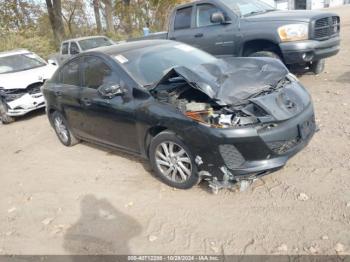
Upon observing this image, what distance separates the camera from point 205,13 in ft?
25.5

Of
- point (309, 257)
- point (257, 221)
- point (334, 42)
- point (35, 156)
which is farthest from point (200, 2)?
point (309, 257)

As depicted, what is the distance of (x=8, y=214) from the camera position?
4.21 metres

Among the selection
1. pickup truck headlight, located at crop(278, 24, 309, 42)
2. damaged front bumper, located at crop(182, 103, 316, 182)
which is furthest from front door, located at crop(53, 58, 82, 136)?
pickup truck headlight, located at crop(278, 24, 309, 42)

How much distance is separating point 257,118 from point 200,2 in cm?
518

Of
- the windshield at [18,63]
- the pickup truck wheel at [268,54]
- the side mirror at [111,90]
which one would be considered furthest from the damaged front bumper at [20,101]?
the pickup truck wheel at [268,54]

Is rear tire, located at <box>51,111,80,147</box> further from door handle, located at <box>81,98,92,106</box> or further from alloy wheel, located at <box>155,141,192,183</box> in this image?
alloy wheel, located at <box>155,141,192,183</box>

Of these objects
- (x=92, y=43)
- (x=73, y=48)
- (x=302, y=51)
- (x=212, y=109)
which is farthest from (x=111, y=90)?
(x=92, y=43)

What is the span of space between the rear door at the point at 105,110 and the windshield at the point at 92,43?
30.2 feet

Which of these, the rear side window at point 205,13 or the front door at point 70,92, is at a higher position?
the rear side window at point 205,13

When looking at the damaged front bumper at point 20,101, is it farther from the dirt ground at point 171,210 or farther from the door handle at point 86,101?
the door handle at point 86,101

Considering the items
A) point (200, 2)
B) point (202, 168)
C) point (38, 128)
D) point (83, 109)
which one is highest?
point (200, 2)

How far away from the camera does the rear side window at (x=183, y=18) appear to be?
8.09m

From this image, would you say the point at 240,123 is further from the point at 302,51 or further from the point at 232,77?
the point at 302,51

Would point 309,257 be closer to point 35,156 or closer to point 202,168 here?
point 202,168
